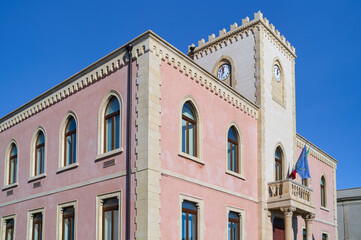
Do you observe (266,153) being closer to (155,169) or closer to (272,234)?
(272,234)

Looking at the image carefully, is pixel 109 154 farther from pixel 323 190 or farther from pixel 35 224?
pixel 323 190

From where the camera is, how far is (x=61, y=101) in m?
21.7

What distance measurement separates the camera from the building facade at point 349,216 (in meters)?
41.3

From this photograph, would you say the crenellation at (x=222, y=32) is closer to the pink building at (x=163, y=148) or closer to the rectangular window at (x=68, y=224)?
the pink building at (x=163, y=148)

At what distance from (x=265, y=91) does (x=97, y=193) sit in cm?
1008

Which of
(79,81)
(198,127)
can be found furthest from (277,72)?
(79,81)

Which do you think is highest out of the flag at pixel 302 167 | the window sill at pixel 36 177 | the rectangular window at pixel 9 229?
the flag at pixel 302 167

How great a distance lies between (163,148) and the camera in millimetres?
17406

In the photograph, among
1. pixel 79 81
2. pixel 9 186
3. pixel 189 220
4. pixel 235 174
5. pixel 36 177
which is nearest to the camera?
pixel 189 220

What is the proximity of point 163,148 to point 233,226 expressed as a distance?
18.3 ft

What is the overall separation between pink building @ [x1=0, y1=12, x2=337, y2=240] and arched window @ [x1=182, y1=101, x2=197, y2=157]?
41mm

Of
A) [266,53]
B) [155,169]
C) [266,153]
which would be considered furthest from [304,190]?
[155,169]

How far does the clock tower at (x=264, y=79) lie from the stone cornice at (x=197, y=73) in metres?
1.24

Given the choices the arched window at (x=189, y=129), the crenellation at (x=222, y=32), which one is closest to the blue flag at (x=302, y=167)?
the crenellation at (x=222, y=32)
